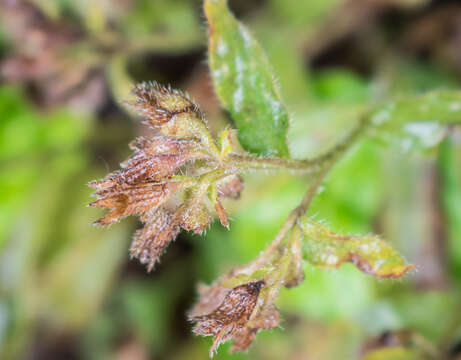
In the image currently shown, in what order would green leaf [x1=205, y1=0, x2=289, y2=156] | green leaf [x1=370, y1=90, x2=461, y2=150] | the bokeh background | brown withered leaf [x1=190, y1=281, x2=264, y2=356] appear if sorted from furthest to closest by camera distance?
the bokeh background
green leaf [x1=370, y1=90, x2=461, y2=150]
green leaf [x1=205, y1=0, x2=289, y2=156]
brown withered leaf [x1=190, y1=281, x2=264, y2=356]

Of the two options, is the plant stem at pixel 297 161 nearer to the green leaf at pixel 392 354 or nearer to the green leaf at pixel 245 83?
the green leaf at pixel 245 83

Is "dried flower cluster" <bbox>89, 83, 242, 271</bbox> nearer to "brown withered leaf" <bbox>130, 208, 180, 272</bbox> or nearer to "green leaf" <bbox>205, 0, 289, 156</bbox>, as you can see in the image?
"brown withered leaf" <bbox>130, 208, 180, 272</bbox>

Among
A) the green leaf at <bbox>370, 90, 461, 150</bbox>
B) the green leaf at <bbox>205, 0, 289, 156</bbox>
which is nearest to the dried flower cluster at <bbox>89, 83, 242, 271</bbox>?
the green leaf at <bbox>205, 0, 289, 156</bbox>

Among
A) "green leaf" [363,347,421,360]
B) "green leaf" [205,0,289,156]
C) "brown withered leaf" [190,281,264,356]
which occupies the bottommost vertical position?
"brown withered leaf" [190,281,264,356]

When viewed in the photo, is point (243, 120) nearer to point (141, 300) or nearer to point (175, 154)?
point (175, 154)

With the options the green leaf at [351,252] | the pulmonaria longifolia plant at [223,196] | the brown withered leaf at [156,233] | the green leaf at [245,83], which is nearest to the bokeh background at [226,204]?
the green leaf at [245,83]

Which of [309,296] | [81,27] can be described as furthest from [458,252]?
[81,27]

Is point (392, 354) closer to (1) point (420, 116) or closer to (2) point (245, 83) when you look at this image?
(1) point (420, 116)

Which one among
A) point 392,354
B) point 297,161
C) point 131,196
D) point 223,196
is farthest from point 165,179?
point 392,354
